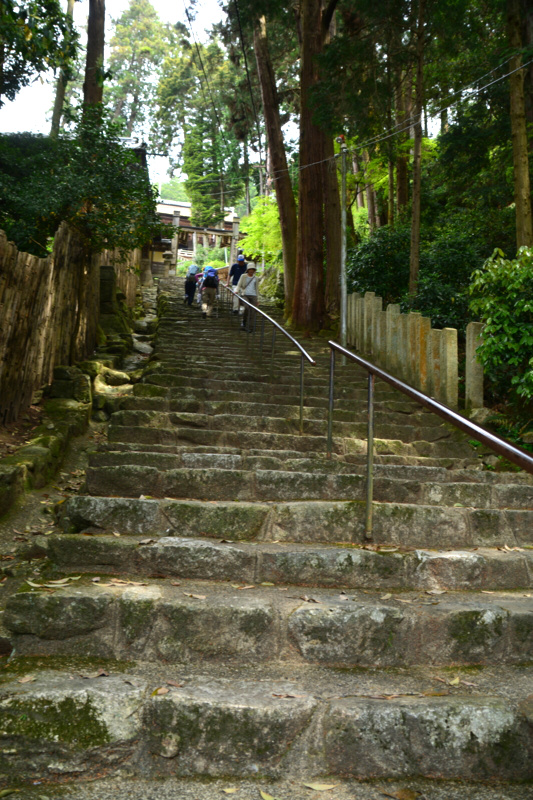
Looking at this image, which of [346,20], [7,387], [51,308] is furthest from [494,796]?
[346,20]

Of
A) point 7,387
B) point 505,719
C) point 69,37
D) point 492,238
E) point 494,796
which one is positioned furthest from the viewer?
point 492,238

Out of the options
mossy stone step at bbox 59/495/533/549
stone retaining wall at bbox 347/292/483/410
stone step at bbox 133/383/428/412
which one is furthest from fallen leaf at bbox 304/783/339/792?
stone retaining wall at bbox 347/292/483/410

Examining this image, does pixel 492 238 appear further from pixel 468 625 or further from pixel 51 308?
pixel 468 625

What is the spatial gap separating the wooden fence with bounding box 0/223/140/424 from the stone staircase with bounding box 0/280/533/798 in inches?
59.3

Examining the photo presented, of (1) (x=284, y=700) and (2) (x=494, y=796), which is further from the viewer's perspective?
(1) (x=284, y=700)

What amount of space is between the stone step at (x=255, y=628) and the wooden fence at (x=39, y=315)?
2.97 metres

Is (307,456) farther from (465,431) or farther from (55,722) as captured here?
(55,722)

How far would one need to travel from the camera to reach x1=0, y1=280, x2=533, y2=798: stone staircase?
232 cm

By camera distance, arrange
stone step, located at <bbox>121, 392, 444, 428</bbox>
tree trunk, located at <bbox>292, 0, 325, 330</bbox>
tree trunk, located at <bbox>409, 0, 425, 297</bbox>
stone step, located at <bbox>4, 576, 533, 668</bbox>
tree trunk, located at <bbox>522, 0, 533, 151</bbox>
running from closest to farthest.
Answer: stone step, located at <bbox>4, 576, 533, 668</bbox> < stone step, located at <bbox>121, 392, 444, 428</bbox> < tree trunk, located at <bbox>409, 0, 425, 297</bbox> < tree trunk, located at <bbox>522, 0, 533, 151</bbox> < tree trunk, located at <bbox>292, 0, 325, 330</bbox>

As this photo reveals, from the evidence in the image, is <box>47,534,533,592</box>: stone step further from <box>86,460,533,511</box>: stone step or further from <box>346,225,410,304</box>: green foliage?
<box>346,225,410,304</box>: green foliage

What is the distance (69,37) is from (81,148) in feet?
6.83

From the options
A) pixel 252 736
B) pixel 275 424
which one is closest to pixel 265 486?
pixel 275 424

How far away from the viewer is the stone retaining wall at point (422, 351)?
6.84 m

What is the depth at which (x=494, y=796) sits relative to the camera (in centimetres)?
220
